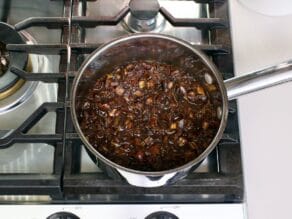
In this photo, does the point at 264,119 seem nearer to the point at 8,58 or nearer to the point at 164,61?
the point at 164,61

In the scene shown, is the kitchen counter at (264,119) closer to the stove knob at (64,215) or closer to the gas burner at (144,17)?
the gas burner at (144,17)

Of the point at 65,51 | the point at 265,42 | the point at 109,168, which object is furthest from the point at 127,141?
the point at 265,42

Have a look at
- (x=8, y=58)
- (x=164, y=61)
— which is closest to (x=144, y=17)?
(x=164, y=61)

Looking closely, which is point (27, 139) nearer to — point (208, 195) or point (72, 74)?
point (72, 74)

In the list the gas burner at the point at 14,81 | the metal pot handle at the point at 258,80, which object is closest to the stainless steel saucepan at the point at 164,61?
the metal pot handle at the point at 258,80

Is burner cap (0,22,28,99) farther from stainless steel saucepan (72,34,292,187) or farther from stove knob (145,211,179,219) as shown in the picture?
stove knob (145,211,179,219)

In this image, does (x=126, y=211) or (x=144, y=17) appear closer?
(x=126, y=211)
